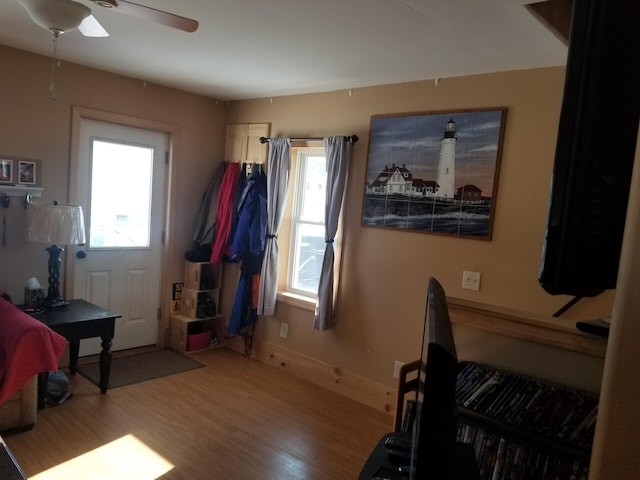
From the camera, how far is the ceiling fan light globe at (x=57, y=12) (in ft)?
5.94

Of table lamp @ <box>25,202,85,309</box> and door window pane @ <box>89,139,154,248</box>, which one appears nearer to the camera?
table lamp @ <box>25,202,85,309</box>

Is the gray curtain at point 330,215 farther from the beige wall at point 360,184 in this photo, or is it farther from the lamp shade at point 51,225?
the lamp shade at point 51,225

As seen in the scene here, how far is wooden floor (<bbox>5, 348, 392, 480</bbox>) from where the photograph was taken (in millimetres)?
2428

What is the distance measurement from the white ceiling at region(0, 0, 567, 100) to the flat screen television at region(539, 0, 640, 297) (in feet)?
4.34

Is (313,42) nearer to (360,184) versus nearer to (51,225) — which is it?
(360,184)

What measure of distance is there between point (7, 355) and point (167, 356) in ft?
5.81

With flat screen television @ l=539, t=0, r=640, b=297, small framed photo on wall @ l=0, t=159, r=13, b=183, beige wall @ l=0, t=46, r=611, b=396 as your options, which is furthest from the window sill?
flat screen television @ l=539, t=0, r=640, b=297

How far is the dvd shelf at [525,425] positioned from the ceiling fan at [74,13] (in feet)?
6.12

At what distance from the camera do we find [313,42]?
2590 mm

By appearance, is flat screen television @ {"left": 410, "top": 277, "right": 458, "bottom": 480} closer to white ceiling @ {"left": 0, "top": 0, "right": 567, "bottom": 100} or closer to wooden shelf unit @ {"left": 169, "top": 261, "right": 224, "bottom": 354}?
white ceiling @ {"left": 0, "top": 0, "right": 567, "bottom": 100}

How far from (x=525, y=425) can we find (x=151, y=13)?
6.90ft

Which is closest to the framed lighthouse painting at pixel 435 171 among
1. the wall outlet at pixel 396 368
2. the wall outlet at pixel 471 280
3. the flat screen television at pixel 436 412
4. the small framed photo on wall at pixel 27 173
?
the wall outlet at pixel 471 280

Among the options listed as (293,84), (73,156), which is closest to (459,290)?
(293,84)

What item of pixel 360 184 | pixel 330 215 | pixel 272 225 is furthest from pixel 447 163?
pixel 272 225
